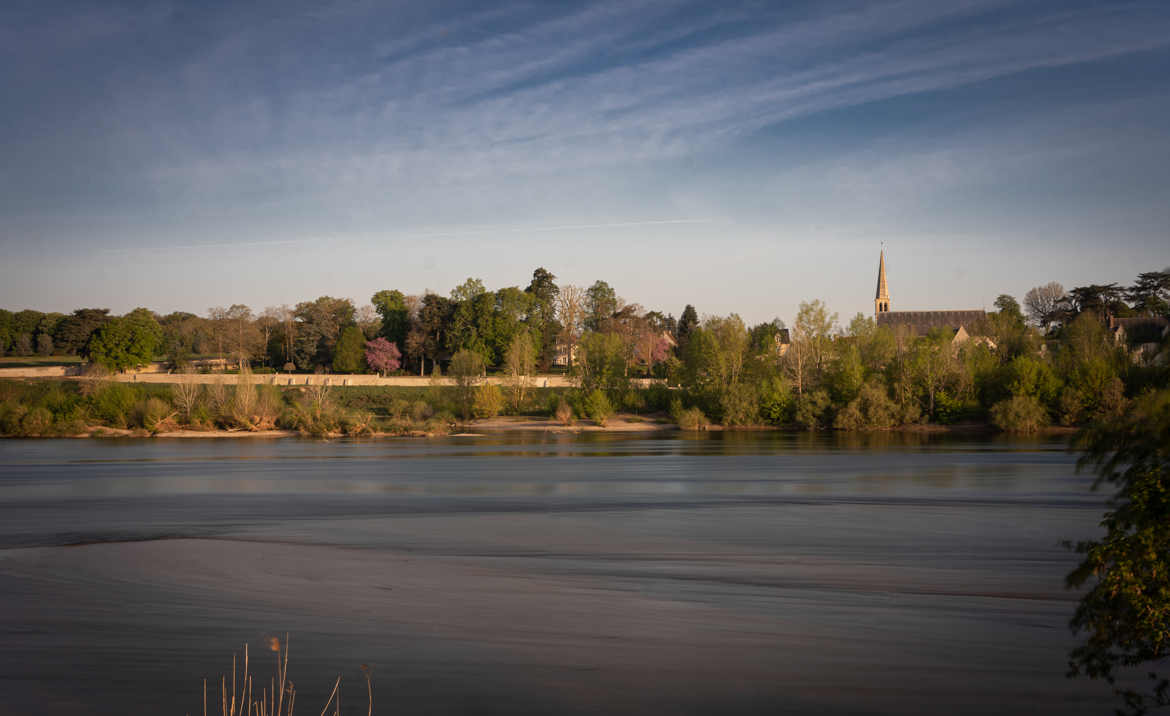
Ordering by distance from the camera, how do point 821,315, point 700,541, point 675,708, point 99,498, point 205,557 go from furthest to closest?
point 821,315 → point 99,498 → point 700,541 → point 205,557 → point 675,708

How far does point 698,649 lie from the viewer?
9320 millimetres

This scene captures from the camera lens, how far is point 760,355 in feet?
201

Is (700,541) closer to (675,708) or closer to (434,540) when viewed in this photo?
(434,540)

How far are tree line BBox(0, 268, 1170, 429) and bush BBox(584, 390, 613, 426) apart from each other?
200mm

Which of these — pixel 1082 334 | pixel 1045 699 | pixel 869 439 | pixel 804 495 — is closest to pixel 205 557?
pixel 1045 699

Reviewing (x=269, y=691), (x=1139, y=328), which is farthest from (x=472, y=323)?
(x=269, y=691)

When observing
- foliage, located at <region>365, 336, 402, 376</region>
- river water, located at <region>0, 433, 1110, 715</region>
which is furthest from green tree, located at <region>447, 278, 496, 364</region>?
river water, located at <region>0, 433, 1110, 715</region>

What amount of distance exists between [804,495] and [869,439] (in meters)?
27.2

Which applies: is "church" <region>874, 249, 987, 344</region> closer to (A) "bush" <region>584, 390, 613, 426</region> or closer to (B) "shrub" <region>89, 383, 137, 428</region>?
(A) "bush" <region>584, 390, 613, 426</region>

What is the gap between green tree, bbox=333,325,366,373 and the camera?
8500cm

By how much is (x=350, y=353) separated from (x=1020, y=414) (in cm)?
6581

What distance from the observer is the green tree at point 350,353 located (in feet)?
279

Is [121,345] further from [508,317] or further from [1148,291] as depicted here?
[1148,291]

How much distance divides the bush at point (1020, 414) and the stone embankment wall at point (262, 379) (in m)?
26.7
